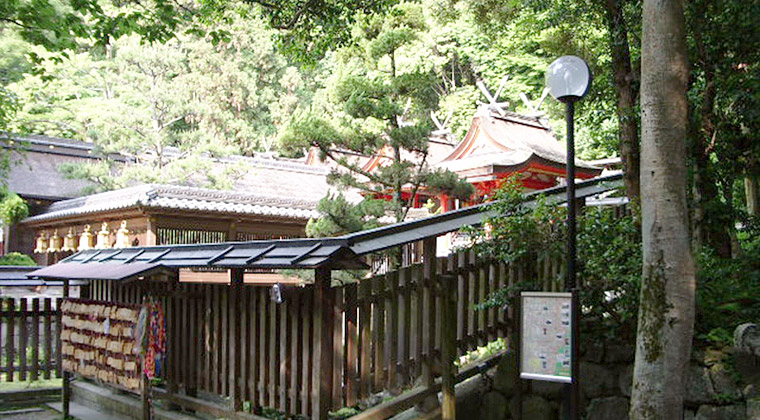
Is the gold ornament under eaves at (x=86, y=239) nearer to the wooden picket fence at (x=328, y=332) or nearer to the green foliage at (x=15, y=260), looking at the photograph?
the green foliage at (x=15, y=260)

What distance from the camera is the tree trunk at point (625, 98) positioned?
756 centimetres

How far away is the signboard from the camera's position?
5285 mm

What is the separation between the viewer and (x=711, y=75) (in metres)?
7.54

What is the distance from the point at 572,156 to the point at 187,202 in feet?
36.7

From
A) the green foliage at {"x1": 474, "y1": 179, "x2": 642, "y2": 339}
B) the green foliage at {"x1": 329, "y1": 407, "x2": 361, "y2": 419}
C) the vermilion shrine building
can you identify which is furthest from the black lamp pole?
the vermilion shrine building

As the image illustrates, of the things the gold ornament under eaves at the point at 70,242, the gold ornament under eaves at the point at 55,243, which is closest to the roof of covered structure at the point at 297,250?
the gold ornament under eaves at the point at 70,242

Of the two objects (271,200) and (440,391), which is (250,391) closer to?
(440,391)

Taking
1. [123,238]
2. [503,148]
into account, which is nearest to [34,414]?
[123,238]

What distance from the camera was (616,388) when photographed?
6645 mm

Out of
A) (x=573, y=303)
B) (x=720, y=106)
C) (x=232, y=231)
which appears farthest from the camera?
(x=232, y=231)

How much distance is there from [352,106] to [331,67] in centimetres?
3465

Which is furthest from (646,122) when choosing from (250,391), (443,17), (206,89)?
(206,89)

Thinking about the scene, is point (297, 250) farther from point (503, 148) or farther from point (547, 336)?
point (503, 148)

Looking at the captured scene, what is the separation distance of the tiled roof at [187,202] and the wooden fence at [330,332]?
6.67 metres
